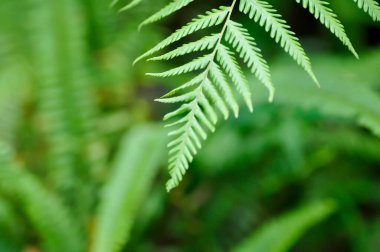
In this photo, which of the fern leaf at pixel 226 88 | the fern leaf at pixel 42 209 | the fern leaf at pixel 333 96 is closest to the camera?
the fern leaf at pixel 226 88

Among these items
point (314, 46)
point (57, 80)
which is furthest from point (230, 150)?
point (314, 46)

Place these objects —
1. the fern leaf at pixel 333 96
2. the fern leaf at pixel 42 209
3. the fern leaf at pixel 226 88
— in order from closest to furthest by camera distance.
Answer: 1. the fern leaf at pixel 226 88
2. the fern leaf at pixel 333 96
3. the fern leaf at pixel 42 209

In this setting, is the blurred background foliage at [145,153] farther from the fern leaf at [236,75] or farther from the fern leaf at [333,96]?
the fern leaf at [236,75]

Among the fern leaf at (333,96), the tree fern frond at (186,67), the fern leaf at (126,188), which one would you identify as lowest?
the fern leaf at (333,96)

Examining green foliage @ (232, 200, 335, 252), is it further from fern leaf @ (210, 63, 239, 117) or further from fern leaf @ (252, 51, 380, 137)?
fern leaf @ (210, 63, 239, 117)

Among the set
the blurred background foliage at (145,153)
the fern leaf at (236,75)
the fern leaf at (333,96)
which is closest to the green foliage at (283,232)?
the blurred background foliage at (145,153)

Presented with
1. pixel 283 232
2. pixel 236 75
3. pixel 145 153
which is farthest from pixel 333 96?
pixel 236 75

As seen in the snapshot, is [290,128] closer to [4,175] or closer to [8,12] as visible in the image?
[4,175]

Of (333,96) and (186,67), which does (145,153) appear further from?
(186,67)
